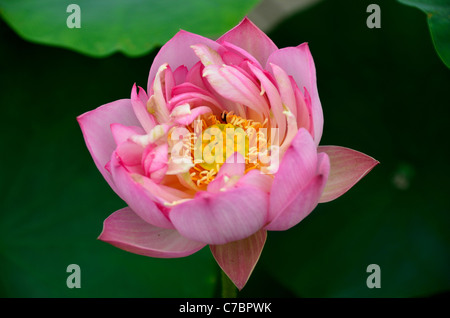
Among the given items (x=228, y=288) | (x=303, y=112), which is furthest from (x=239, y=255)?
(x=303, y=112)

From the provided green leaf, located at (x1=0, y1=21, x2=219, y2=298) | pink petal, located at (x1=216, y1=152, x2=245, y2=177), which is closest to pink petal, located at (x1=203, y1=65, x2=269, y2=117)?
pink petal, located at (x1=216, y1=152, x2=245, y2=177)

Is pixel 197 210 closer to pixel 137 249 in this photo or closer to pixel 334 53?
pixel 137 249

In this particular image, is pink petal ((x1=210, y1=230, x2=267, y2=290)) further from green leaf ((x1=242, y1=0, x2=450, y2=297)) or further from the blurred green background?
green leaf ((x1=242, y1=0, x2=450, y2=297))

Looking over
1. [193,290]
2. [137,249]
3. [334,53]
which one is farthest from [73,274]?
[334,53]

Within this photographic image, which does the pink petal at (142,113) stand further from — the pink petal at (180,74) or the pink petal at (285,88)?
the pink petal at (285,88)

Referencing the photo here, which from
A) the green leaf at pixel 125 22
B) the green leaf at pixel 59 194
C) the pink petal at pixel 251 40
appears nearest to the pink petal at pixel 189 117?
the pink petal at pixel 251 40

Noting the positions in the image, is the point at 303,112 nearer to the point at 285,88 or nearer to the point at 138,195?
the point at 285,88
